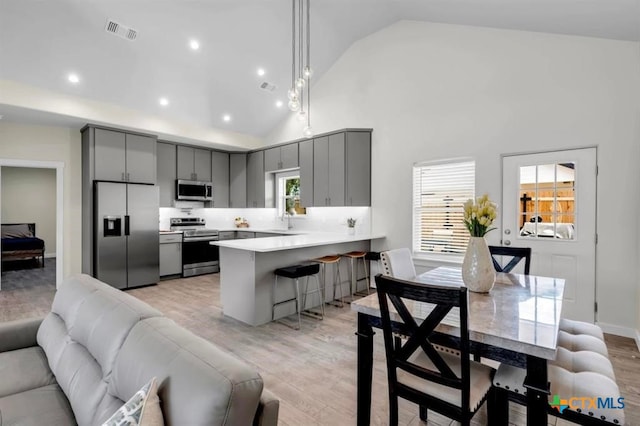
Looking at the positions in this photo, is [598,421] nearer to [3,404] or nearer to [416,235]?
[3,404]

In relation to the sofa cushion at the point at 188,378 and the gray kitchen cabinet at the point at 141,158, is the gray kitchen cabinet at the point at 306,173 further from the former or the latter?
the sofa cushion at the point at 188,378

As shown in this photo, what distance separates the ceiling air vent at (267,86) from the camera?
575 centimetres

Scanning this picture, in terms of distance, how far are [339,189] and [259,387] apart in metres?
4.62

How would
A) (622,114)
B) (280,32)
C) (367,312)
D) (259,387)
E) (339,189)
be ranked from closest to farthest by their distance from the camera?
(259,387)
(367,312)
(622,114)
(280,32)
(339,189)

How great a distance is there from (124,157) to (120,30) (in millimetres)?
2040

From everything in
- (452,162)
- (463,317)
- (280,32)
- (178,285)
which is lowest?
(178,285)

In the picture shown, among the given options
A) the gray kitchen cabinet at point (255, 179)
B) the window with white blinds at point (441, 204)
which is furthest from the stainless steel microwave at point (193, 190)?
the window with white blinds at point (441, 204)

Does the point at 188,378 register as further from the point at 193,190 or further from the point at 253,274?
the point at 193,190

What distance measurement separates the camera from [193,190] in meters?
6.59

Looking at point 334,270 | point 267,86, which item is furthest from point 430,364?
point 267,86

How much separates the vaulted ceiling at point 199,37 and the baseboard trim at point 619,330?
2.94m

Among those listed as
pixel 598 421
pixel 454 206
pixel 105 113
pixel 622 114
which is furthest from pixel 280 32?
pixel 598 421

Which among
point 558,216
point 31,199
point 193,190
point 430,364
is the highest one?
point 193,190

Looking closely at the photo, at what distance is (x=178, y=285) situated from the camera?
5.57m
